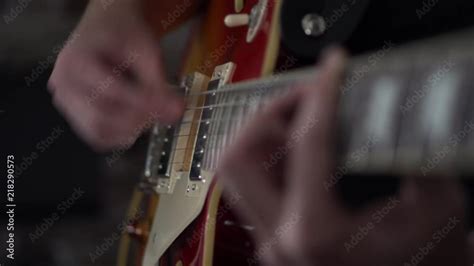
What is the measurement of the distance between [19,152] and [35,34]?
24cm

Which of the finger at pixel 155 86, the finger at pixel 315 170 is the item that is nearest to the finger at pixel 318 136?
the finger at pixel 315 170

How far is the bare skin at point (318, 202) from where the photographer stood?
328 mm

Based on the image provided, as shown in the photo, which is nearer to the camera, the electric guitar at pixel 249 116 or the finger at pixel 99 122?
the electric guitar at pixel 249 116

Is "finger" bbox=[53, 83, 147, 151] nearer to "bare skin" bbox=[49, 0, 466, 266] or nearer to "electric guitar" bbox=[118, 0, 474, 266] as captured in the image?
"electric guitar" bbox=[118, 0, 474, 266]

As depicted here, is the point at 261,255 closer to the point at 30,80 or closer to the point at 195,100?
the point at 195,100

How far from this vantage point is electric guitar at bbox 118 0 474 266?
290 mm

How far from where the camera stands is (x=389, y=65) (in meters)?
0.31

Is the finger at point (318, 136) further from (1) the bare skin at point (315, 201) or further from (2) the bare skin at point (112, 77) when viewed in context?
(2) the bare skin at point (112, 77)

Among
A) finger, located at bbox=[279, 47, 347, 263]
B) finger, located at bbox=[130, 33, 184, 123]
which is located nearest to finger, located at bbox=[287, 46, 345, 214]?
finger, located at bbox=[279, 47, 347, 263]

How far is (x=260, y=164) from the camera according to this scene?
1.22ft

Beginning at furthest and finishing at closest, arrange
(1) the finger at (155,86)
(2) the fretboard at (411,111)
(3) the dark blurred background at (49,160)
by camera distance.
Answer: (3) the dark blurred background at (49,160), (1) the finger at (155,86), (2) the fretboard at (411,111)

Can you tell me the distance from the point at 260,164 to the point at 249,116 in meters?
0.04

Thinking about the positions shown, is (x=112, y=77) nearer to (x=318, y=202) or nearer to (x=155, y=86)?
(x=155, y=86)

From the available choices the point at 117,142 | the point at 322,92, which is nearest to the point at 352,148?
the point at 322,92
